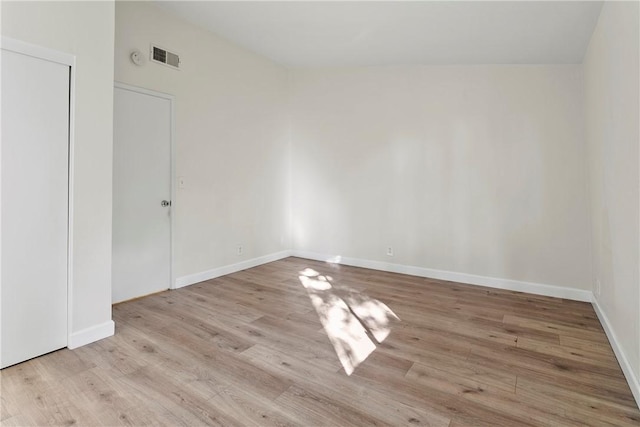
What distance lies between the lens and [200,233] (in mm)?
4020

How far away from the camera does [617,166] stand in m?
2.24

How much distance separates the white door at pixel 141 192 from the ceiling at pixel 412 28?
1.13m

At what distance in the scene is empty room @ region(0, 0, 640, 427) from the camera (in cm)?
192

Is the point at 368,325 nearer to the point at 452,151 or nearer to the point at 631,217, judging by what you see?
the point at 631,217

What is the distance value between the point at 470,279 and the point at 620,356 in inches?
75.3

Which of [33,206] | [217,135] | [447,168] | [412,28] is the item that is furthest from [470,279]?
[33,206]

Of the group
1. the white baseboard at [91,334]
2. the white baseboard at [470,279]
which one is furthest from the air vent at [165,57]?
the white baseboard at [470,279]

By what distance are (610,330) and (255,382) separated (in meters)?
2.69

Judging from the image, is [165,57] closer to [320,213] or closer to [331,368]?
[320,213]

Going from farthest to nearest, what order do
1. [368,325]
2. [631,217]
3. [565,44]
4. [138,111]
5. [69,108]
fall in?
1. [138,111]
2. [565,44]
3. [368,325]
4. [69,108]
5. [631,217]

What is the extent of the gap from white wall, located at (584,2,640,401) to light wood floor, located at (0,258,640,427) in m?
0.39

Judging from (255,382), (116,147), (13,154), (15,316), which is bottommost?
(255,382)

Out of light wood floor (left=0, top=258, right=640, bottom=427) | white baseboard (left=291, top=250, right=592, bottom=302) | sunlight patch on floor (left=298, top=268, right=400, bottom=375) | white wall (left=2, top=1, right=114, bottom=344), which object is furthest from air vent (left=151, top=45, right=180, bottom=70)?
white baseboard (left=291, top=250, right=592, bottom=302)

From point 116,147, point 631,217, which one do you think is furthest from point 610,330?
point 116,147
